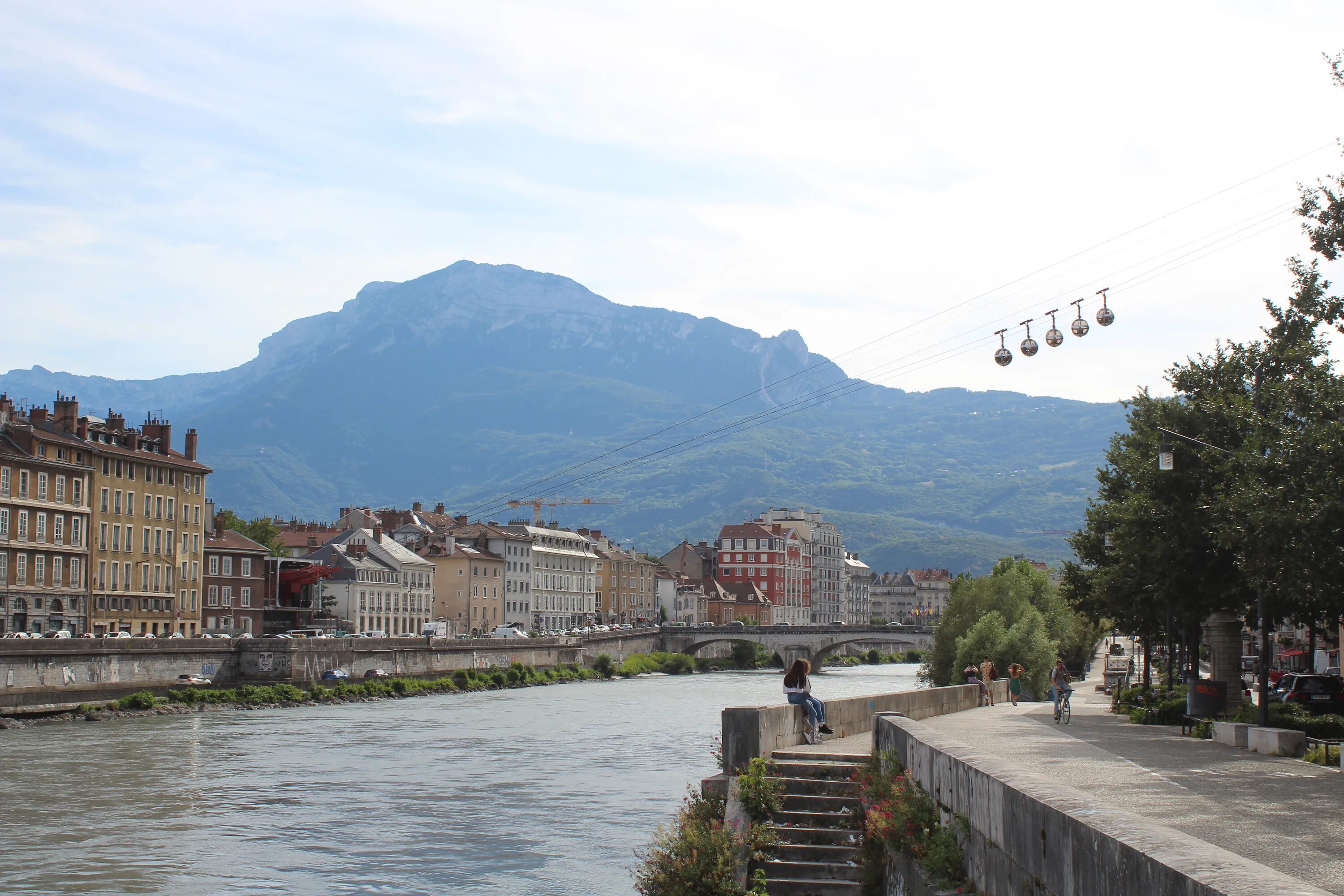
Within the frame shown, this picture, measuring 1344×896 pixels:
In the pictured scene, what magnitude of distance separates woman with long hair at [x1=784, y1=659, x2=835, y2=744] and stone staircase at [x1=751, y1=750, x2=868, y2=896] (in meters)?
1.58

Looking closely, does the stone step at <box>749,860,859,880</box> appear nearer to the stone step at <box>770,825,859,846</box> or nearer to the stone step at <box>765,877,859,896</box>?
the stone step at <box>765,877,859,896</box>

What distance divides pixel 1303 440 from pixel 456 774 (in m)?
29.1

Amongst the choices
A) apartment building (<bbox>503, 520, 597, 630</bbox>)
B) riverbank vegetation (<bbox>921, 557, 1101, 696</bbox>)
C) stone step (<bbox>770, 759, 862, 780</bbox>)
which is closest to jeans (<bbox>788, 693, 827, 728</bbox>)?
stone step (<bbox>770, 759, 862, 780</bbox>)

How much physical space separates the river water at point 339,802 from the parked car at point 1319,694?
18.2 meters

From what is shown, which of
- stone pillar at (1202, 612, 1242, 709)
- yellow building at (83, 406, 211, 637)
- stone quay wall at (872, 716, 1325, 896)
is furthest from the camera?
yellow building at (83, 406, 211, 637)

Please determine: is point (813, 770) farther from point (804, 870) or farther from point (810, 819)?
point (804, 870)

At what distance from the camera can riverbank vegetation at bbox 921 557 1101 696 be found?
230 ft

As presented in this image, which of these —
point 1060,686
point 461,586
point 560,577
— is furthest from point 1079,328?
point 560,577

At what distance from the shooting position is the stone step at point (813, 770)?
73.1 ft

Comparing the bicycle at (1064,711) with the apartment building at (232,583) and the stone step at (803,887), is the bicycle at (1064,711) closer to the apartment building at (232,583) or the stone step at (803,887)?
the stone step at (803,887)

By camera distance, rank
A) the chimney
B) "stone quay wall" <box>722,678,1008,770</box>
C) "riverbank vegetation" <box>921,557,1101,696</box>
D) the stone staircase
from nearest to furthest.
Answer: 1. the stone staircase
2. "stone quay wall" <box>722,678,1008,770</box>
3. "riverbank vegetation" <box>921,557,1101,696</box>
4. the chimney

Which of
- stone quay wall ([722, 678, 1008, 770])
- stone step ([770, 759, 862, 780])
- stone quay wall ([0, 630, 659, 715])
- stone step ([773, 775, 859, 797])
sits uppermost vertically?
stone quay wall ([722, 678, 1008, 770])

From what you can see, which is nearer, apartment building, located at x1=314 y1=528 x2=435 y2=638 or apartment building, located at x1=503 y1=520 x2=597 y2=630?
apartment building, located at x1=314 y1=528 x2=435 y2=638

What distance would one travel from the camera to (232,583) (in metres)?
102
